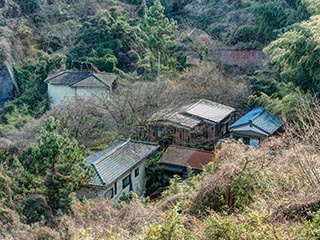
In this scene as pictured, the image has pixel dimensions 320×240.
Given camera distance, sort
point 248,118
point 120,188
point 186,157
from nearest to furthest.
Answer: point 120,188, point 186,157, point 248,118

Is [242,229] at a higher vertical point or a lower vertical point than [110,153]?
higher

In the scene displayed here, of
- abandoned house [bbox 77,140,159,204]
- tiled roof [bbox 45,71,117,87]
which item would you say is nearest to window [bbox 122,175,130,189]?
abandoned house [bbox 77,140,159,204]

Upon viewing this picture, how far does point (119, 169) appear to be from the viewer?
14.2 m

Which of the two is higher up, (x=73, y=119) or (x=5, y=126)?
(x=73, y=119)

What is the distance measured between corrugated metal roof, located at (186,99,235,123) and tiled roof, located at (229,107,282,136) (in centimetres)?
132

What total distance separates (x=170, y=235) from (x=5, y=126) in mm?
16551

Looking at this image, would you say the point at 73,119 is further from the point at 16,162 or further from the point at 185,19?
the point at 185,19

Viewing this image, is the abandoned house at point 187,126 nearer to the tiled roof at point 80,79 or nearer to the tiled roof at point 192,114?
the tiled roof at point 192,114

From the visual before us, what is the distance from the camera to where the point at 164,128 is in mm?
17094

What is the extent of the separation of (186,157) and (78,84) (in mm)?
9692

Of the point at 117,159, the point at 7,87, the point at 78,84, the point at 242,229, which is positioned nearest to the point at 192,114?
the point at 117,159

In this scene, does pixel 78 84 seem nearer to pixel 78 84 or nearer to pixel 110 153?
pixel 78 84

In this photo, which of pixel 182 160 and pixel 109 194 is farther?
pixel 182 160

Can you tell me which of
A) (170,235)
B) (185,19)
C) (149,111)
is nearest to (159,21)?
(185,19)
